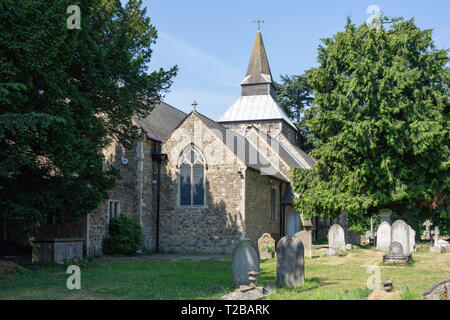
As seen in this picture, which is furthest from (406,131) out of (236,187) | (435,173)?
(236,187)

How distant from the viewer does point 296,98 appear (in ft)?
173

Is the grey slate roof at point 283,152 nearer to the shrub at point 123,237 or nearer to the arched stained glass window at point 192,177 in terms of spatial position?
A: the arched stained glass window at point 192,177

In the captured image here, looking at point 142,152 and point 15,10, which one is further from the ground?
point 15,10

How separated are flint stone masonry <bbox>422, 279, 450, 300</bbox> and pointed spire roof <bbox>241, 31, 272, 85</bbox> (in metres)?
40.4

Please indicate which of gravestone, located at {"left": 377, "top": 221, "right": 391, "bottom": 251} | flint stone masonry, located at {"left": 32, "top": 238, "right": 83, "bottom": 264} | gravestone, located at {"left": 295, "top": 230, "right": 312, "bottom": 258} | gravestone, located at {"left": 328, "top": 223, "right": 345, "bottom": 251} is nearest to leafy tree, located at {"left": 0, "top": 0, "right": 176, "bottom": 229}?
flint stone masonry, located at {"left": 32, "top": 238, "right": 83, "bottom": 264}

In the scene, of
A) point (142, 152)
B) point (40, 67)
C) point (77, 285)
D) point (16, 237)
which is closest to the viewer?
point (77, 285)

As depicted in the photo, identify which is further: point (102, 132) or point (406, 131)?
point (406, 131)

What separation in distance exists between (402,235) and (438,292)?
1172 centimetres

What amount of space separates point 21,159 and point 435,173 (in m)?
20.3

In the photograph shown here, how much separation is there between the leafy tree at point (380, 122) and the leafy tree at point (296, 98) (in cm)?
2534

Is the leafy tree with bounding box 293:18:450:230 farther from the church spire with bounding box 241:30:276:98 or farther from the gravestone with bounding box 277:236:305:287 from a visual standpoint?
the church spire with bounding box 241:30:276:98

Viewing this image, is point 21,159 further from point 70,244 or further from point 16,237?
point 16,237

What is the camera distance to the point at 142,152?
25.0 meters

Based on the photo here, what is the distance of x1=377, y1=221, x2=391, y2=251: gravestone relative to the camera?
76.5ft
